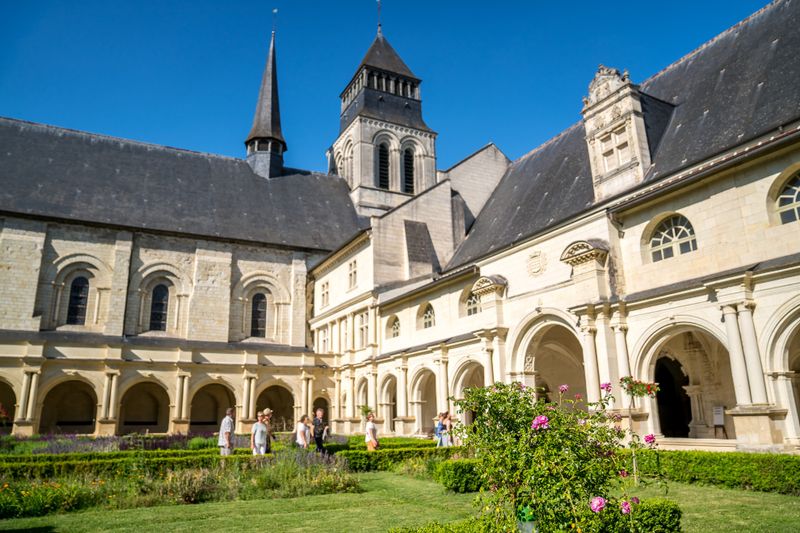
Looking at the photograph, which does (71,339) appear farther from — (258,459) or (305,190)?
(258,459)

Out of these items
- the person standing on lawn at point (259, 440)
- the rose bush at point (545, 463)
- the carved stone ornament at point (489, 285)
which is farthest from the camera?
the carved stone ornament at point (489, 285)

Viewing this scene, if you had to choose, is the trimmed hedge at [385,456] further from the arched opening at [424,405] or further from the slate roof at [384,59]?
the slate roof at [384,59]

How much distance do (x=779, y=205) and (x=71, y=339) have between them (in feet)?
100

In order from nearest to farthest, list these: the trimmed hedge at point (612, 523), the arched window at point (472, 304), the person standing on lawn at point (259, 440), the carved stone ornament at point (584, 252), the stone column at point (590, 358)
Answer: the trimmed hedge at point (612, 523) < the person standing on lawn at point (259, 440) < the stone column at point (590, 358) < the carved stone ornament at point (584, 252) < the arched window at point (472, 304)

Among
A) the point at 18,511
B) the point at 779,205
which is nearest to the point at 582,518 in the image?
the point at 18,511

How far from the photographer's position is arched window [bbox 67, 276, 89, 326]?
31391mm

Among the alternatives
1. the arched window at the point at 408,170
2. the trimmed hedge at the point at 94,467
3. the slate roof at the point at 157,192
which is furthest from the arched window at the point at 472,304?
the arched window at the point at 408,170

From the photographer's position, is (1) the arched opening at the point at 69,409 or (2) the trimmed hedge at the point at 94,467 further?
(1) the arched opening at the point at 69,409

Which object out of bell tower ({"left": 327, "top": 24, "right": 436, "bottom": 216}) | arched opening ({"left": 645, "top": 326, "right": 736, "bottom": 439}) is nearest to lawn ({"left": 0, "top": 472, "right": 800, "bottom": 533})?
arched opening ({"left": 645, "top": 326, "right": 736, "bottom": 439})

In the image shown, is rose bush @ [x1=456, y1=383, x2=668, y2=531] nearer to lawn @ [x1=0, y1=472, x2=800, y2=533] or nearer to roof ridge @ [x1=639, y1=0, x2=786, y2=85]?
lawn @ [x1=0, y1=472, x2=800, y2=533]

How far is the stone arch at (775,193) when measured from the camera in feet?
42.6

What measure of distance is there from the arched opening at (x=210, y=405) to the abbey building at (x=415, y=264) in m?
0.17

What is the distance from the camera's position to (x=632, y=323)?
15.8 meters

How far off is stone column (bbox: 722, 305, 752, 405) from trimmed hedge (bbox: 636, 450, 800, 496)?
1857 mm
